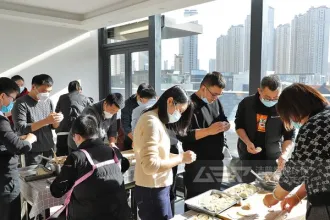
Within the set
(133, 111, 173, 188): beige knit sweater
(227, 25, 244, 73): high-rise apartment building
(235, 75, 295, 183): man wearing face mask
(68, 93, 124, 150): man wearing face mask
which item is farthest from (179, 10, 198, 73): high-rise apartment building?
(133, 111, 173, 188): beige knit sweater

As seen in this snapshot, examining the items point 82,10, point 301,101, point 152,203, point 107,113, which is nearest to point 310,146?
point 301,101

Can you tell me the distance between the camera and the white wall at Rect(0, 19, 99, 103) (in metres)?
4.73

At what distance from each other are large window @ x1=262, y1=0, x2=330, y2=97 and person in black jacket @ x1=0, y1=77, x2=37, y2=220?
228cm

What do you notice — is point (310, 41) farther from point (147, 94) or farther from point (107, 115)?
point (107, 115)

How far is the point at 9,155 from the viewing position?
1.86 metres

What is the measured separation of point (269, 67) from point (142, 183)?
2105mm

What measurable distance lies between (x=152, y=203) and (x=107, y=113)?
1132mm

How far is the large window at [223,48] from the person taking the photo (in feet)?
10.3

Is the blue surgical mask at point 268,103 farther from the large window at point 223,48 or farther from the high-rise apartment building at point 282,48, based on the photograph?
the high-rise apartment building at point 282,48

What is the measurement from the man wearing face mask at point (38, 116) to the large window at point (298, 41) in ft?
6.98

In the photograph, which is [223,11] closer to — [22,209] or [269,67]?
[269,67]

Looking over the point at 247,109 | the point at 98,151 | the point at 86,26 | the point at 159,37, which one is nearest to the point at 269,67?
the point at 247,109

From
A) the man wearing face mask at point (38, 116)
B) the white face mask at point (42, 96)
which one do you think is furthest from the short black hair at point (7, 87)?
the white face mask at point (42, 96)

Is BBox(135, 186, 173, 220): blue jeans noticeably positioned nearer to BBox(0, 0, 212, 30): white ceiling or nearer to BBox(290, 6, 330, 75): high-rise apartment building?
BBox(290, 6, 330, 75): high-rise apartment building
